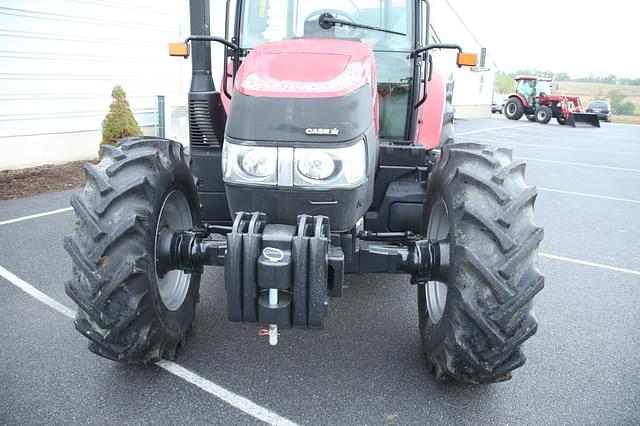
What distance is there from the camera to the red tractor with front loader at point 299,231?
2432 mm

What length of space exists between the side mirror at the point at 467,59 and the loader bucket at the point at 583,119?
2581cm

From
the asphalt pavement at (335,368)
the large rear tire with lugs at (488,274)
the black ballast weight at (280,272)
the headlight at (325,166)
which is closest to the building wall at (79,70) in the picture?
the asphalt pavement at (335,368)

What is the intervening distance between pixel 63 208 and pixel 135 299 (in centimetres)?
474

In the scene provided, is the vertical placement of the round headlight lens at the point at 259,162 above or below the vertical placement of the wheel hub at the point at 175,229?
above

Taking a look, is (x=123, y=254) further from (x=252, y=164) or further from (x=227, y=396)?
(x=227, y=396)

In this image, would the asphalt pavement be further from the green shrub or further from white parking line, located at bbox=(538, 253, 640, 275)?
the green shrub

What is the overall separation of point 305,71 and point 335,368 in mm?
1745

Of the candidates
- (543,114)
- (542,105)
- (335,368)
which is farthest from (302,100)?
(542,105)

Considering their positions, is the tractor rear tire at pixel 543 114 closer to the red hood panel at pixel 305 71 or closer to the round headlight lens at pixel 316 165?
the red hood panel at pixel 305 71

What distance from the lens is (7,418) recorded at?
265 centimetres

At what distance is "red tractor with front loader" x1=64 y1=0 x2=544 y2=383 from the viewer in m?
2.43

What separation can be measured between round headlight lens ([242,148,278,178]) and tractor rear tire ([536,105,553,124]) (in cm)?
2736

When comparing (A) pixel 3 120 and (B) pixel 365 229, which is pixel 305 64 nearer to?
(B) pixel 365 229

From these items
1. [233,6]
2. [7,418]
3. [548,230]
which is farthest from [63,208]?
[548,230]
